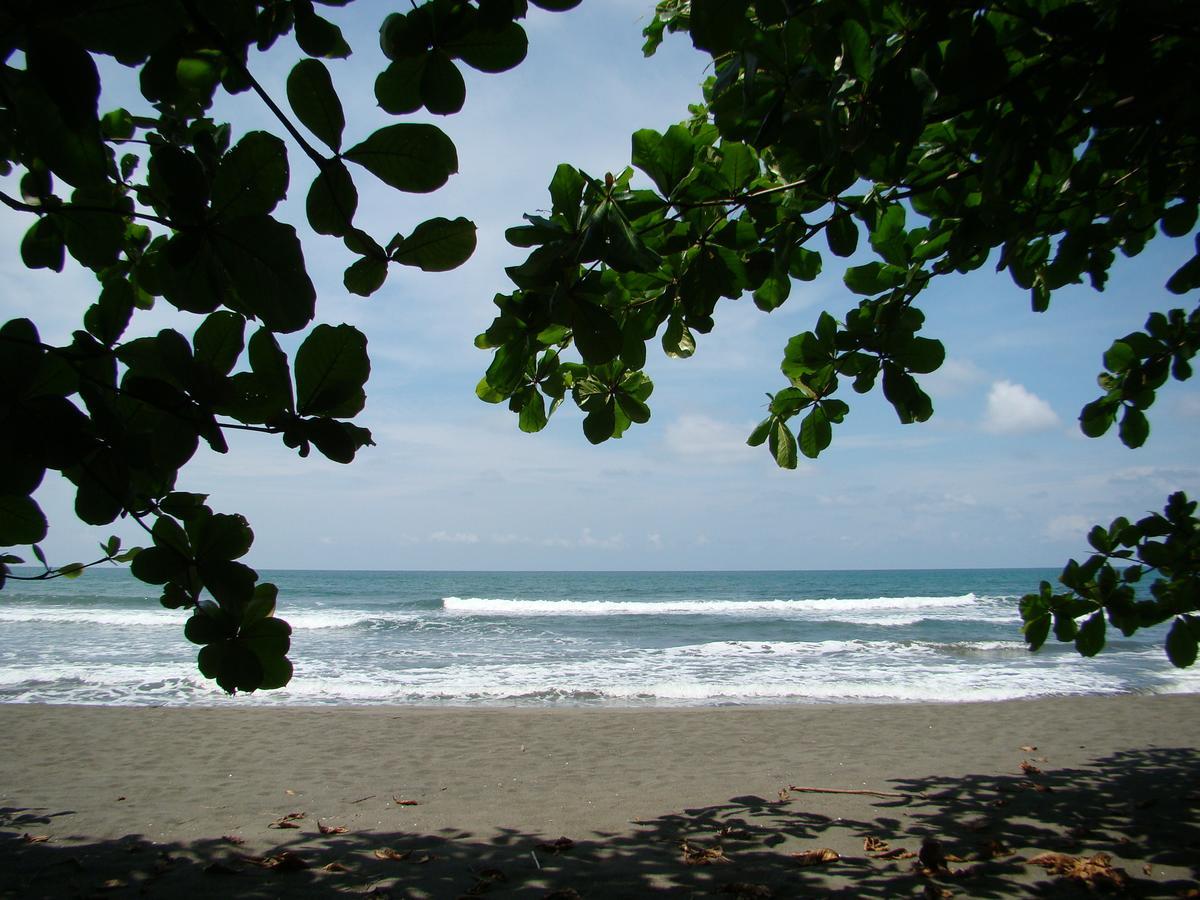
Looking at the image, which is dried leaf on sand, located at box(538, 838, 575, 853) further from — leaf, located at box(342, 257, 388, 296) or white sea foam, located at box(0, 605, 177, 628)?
white sea foam, located at box(0, 605, 177, 628)

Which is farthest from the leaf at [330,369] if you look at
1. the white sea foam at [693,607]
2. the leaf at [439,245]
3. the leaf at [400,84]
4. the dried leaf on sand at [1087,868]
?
the white sea foam at [693,607]

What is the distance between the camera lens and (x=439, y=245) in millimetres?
879

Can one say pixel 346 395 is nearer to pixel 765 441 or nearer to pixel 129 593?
pixel 765 441

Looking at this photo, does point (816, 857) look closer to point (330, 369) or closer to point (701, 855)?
point (701, 855)

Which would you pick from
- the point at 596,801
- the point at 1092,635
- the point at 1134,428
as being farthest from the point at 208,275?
the point at 596,801

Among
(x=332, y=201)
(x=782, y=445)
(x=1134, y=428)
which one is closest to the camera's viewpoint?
(x=332, y=201)

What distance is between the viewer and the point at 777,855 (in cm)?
351

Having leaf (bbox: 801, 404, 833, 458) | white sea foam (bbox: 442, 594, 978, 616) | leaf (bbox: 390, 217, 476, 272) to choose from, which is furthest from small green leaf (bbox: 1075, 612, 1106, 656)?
white sea foam (bbox: 442, 594, 978, 616)

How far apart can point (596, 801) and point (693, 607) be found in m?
22.5

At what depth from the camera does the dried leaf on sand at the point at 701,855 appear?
347 cm

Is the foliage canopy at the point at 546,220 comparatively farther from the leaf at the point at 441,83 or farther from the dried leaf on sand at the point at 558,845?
the dried leaf on sand at the point at 558,845

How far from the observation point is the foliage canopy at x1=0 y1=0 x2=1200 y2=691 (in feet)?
2.36

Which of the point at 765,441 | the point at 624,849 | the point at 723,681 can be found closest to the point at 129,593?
the point at 723,681

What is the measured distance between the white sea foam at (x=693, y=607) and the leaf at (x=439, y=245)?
895 inches
